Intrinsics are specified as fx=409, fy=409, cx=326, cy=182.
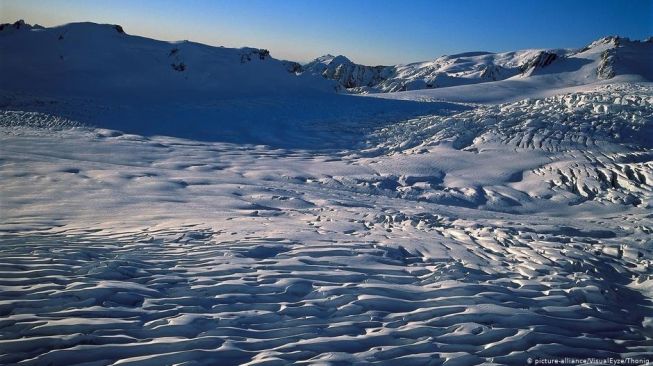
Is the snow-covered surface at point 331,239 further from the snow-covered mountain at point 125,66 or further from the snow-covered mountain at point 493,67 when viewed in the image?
the snow-covered mountain at point 493,67

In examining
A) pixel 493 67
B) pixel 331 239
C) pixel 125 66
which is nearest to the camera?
pixel 331 239

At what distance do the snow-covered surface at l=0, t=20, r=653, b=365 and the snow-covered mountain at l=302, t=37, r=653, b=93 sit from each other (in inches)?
598

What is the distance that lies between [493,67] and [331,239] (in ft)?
242

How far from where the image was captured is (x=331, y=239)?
6238mm

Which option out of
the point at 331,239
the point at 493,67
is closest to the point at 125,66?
the point at 331,239

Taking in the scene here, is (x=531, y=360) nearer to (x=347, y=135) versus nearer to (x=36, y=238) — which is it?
(x=36, y=238)

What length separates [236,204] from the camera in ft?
27.0

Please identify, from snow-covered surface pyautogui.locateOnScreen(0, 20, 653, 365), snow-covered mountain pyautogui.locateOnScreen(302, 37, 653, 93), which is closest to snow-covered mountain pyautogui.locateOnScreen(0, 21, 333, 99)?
snow-covered mountain pyautogui.locateOnScreen(302, 37, 653, 93)

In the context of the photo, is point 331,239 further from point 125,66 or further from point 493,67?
point 493,67

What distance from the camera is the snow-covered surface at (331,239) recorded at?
3717 mm

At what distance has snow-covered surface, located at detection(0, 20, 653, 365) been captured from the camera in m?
3.72

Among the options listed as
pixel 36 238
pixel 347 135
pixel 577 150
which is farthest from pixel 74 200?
pixel 577 150

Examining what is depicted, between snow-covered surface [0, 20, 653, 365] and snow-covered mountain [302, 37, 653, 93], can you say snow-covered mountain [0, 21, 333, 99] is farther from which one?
snow-covered surface [0, 20, 653, 365]

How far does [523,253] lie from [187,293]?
15.1 feet
